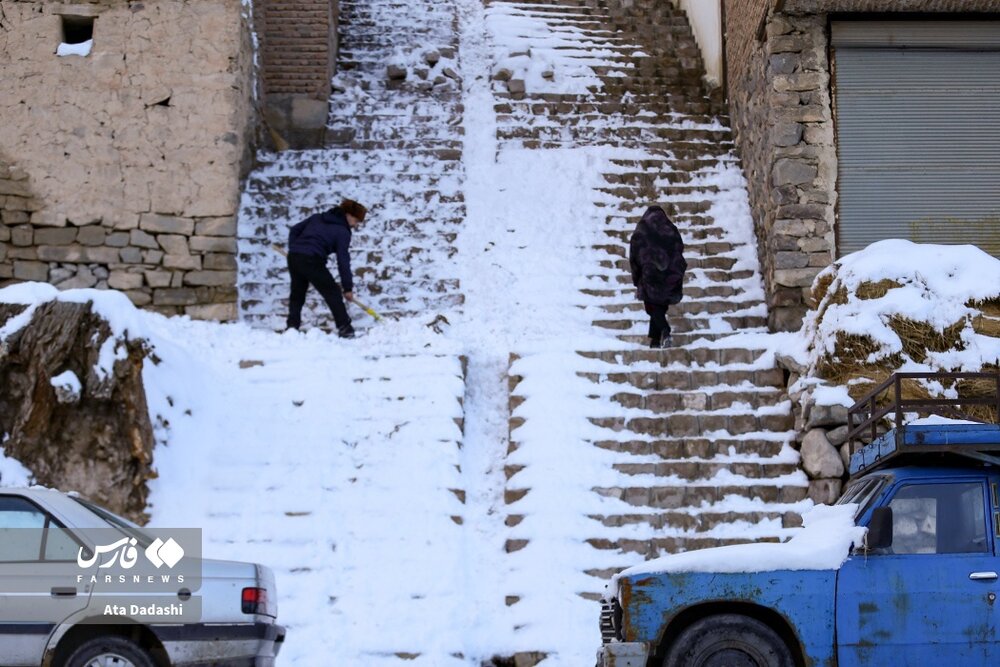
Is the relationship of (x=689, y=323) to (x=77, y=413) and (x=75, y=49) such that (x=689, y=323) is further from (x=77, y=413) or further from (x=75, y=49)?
(x=75, y=49)

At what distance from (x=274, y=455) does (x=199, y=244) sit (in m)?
3.66

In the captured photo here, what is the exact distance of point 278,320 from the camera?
44.3 feet

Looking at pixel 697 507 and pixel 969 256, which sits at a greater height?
pixel 969 256

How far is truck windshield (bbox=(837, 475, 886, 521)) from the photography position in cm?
733

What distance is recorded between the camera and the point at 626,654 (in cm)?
699

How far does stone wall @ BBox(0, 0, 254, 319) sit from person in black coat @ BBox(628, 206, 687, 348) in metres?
4.09

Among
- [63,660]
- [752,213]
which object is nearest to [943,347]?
[752,213]

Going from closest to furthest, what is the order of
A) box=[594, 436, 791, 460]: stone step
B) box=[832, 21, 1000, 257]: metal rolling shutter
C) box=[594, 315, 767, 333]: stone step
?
box=[594, 436, 791, 460]: stone step, box=[594, 315, 767, 333]: stone step, box=[832, 21, 1000, 257]: metal rolling shutter

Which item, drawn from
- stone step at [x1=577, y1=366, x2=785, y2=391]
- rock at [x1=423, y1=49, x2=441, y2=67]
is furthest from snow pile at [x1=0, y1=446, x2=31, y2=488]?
rock at [x1=423, y1=49, x2=441, y2=67]

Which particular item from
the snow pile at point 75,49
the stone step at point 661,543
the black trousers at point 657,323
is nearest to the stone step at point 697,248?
the black trousers at point 657,323

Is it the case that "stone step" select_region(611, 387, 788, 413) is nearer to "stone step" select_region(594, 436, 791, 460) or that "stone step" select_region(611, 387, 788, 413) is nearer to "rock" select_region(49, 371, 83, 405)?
"stone step" select_region(594, 436, 791, 460)

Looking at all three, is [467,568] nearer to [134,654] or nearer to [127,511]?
[127,511]

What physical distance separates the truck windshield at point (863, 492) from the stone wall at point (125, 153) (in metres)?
7.53

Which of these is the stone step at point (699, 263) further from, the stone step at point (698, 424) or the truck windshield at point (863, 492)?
the truck windshield at point (863, 492)
